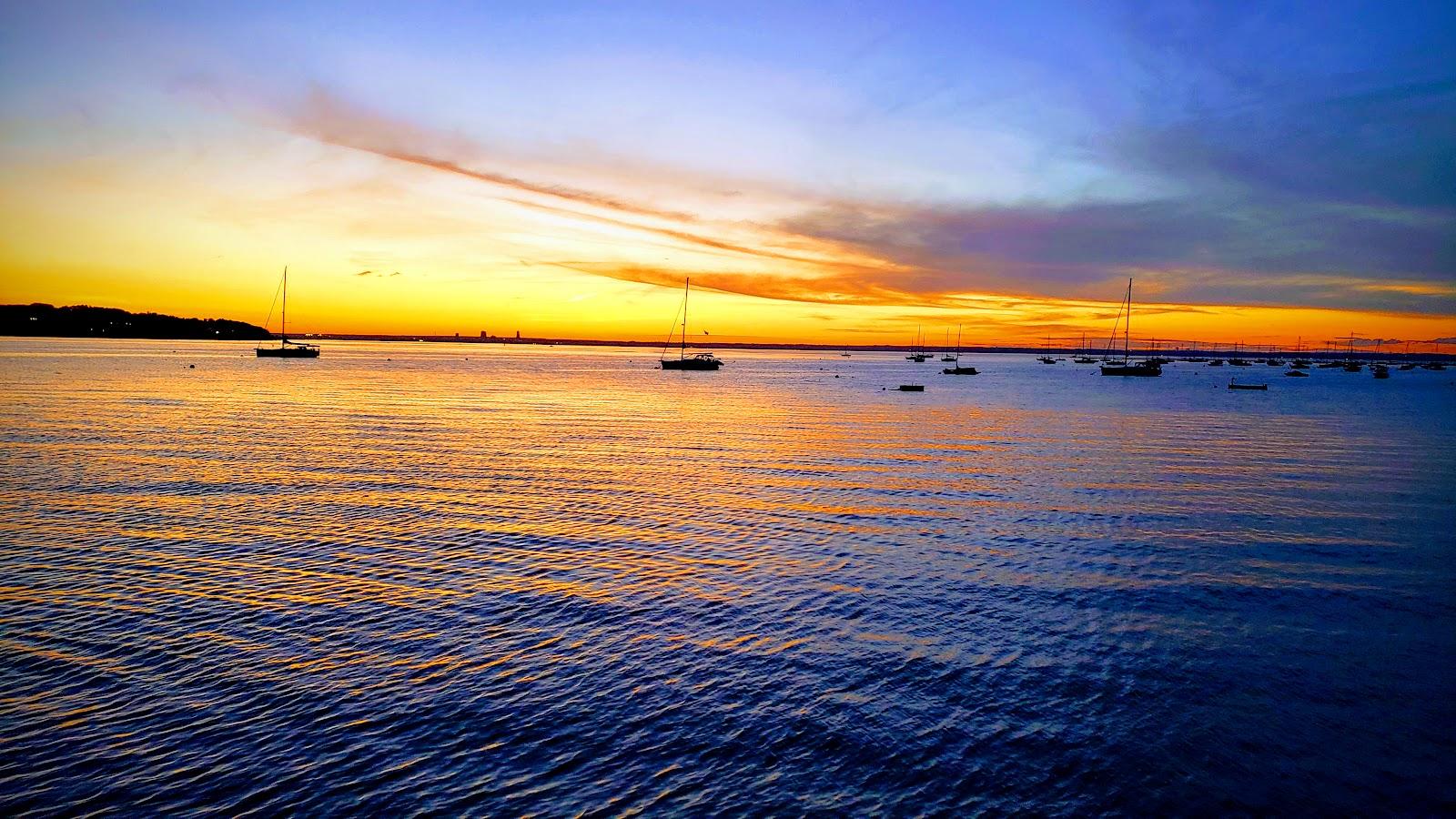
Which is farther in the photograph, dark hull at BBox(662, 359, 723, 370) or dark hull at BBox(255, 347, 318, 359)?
dark hull at BBox(255, 347, 318, 359)

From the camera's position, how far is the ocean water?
1098cm

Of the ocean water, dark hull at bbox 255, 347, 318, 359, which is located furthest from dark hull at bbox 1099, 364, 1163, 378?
dark hull at bbox 255, 347, 318, 359

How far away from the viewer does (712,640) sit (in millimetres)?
16062

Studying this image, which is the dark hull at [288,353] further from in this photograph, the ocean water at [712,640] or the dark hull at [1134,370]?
the dark hull at [1134,370]

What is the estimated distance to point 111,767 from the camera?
35.7ft

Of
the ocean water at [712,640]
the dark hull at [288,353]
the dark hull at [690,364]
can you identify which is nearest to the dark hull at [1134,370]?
the dark hull at [690,364]

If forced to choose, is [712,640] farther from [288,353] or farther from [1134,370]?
[288,353]

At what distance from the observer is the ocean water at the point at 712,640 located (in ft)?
36.0

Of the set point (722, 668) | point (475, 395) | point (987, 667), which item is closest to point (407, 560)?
point (722, 668)

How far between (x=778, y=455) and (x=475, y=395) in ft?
179

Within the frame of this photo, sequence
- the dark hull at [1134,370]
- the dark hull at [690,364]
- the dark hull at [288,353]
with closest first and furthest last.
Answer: the dark hull at [690,364] < the dark hull at [1134,370] < the dark hull at [288,353]

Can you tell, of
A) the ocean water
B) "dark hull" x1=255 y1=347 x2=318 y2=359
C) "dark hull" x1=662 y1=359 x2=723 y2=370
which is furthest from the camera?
"dark hull" x1=255 y1=347 x2=318 y2=359

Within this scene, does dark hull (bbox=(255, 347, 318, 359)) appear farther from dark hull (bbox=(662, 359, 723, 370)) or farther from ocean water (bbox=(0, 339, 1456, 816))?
ocean water (bbox=(0, 339, 1456, 816))

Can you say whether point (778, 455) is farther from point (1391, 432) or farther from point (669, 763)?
point (1391, 432)
